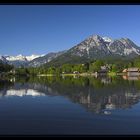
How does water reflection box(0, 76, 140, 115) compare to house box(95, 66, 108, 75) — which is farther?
house box(95, 66, 108, 75)

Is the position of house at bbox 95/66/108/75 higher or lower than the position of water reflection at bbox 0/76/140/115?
higher

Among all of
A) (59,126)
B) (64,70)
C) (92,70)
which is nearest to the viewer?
(59,126)

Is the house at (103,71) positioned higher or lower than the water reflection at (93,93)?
higher

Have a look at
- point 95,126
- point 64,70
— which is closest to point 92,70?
point 64,70

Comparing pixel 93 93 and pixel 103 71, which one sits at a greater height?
pixel 103 71

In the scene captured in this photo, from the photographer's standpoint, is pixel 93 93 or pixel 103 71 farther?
pixel 103 71

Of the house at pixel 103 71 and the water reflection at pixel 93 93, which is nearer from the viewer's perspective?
the water reflection at pixel 93 93
